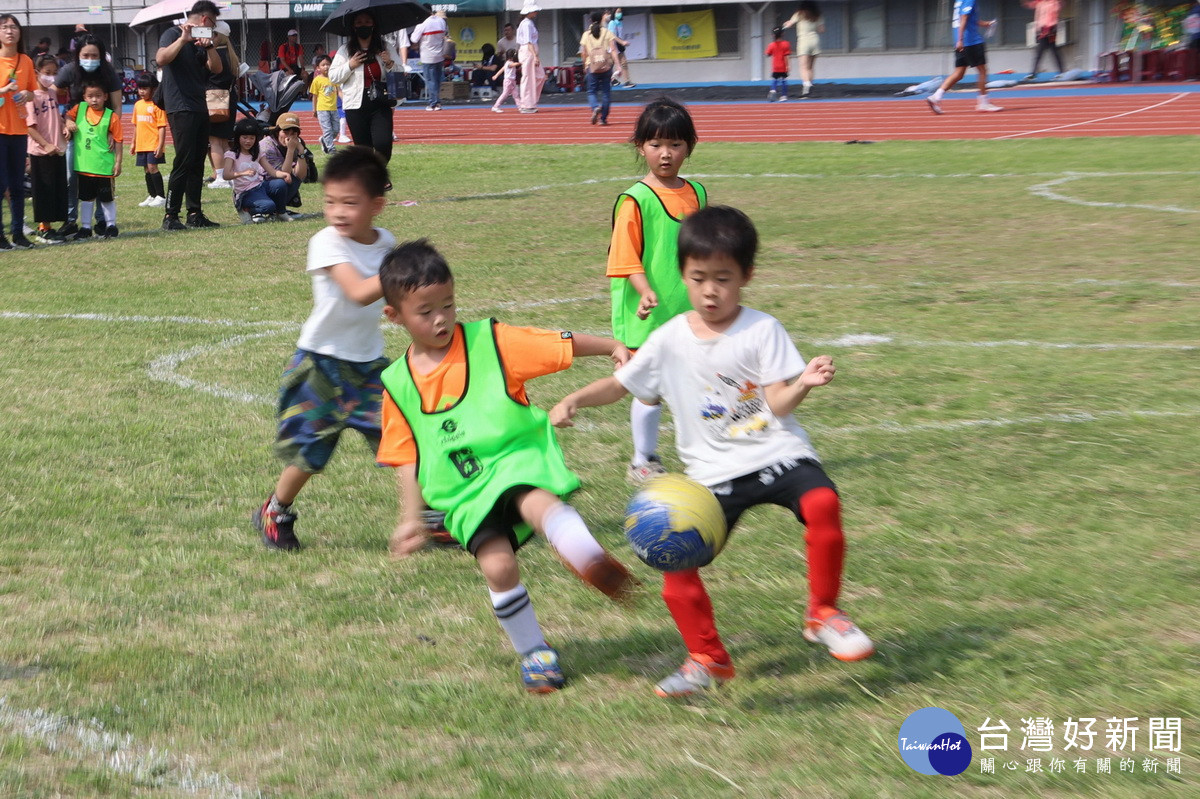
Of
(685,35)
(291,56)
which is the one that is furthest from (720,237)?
(685,35)

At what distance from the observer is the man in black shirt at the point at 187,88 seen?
45.4 ft

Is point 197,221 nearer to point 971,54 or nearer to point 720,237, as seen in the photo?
point 720,237

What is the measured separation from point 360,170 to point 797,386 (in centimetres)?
198

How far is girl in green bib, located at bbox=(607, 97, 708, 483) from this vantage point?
5.50m

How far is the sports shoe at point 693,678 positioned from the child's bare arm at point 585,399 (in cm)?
76

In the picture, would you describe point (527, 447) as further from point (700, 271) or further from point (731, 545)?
point (731, 545)

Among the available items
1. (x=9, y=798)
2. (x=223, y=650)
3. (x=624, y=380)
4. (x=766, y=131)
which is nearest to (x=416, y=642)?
(x=223, y=650)

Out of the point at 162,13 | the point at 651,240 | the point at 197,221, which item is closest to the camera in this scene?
the point at 651,240

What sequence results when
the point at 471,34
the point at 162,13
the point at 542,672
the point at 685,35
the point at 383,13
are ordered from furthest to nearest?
1. the point at 471,34
2. the point at 685,35
3. the point at 162,13
4. the point at 383,13
5. the point at 542,672

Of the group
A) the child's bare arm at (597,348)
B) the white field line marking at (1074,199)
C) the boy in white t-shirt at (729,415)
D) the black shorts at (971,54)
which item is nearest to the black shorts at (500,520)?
the boy in white t-shirt at (729,415)

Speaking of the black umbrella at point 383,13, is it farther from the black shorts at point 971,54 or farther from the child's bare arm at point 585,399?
the child's bare arm at point 585,399

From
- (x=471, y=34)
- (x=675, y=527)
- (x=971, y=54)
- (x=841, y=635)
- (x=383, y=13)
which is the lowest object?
(x=841, y=635)

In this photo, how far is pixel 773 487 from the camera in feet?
12.3

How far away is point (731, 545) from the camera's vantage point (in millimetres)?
4785
